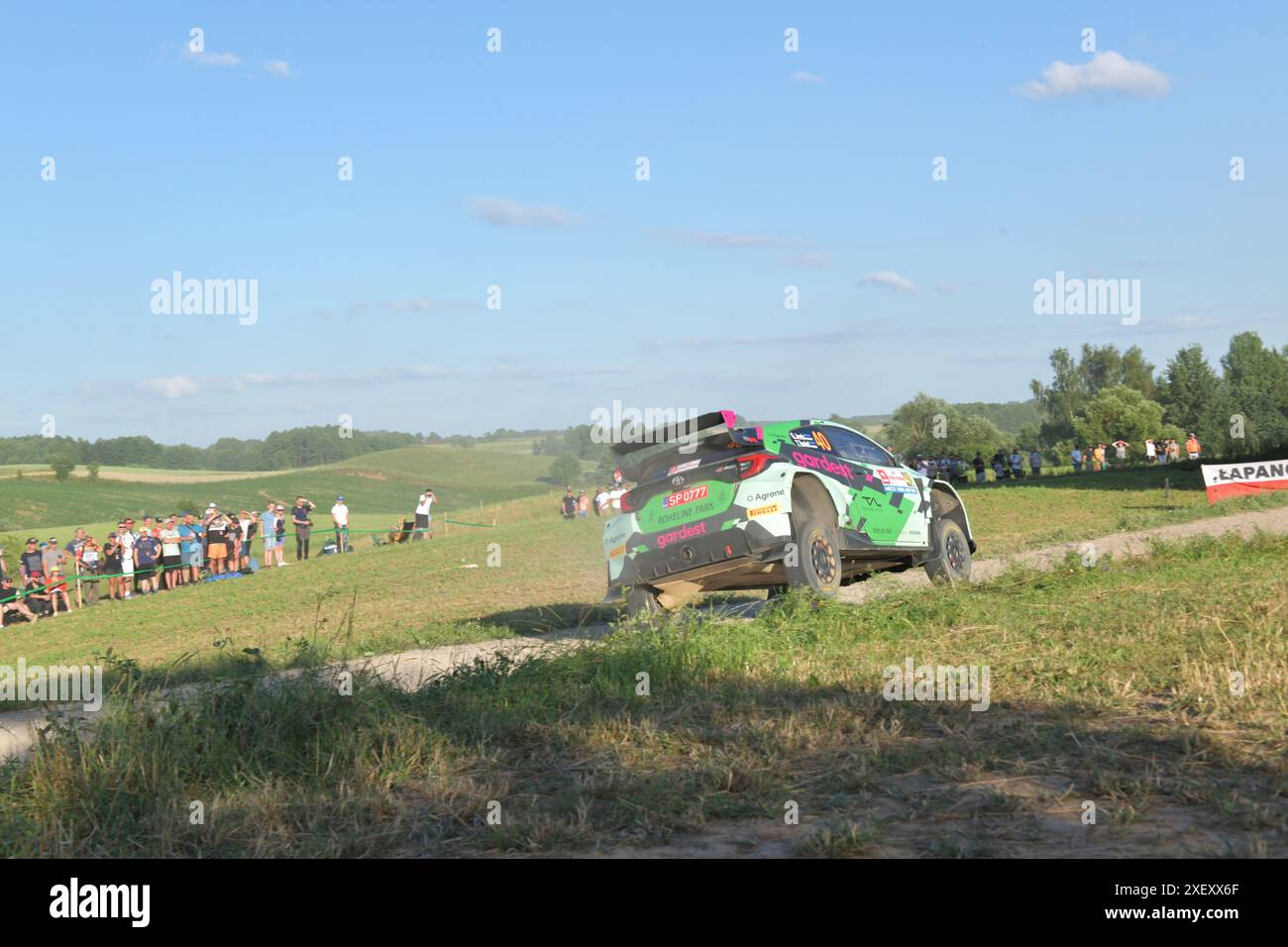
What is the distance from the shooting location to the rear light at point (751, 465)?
1095cm

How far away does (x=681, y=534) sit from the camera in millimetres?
11180

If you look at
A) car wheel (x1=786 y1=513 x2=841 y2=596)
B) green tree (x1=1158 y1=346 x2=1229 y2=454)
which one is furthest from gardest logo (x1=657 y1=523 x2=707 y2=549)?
green tree (x1=1158 y1=346 x2=1229 y2=454)

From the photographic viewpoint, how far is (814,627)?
30.4 feet

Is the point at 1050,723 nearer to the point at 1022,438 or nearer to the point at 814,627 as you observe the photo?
the point at 814,627

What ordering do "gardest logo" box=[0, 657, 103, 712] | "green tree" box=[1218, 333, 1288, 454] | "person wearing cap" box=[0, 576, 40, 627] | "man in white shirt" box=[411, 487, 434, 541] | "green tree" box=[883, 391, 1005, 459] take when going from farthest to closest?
→ "green tree" box=[883, 391, 1005, 459] < "green tree" box=[1218, 333, 1288, 454] < "man in white shirt" box=[411, 487, 434, 541] < "person wearing cap" box=[0, 576, 40, 627] < "gardest logo" box=[0, 657, 103, 712]

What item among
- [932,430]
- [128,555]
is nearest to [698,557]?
[128,555]

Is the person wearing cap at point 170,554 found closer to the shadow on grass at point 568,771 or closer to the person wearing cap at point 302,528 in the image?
the person wearing cap at point 302,528

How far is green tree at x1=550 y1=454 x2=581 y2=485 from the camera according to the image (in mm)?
90188

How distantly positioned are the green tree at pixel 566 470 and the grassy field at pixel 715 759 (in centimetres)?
7910

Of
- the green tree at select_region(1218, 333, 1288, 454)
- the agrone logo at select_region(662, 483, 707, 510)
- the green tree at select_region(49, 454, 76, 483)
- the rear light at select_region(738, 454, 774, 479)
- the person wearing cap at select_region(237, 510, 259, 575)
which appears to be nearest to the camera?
the rear light at select_region(738, 454, 774, 479)

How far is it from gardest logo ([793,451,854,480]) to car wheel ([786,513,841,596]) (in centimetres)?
50

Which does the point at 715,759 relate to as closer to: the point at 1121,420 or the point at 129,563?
the point at 129,563

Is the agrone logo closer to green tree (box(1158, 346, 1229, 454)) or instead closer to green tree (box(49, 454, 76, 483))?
green tree (box(49, 454, 76, 483))

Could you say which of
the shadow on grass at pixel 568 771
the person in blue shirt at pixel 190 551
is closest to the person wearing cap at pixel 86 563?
the person in blue shirt at pixel 190 551
